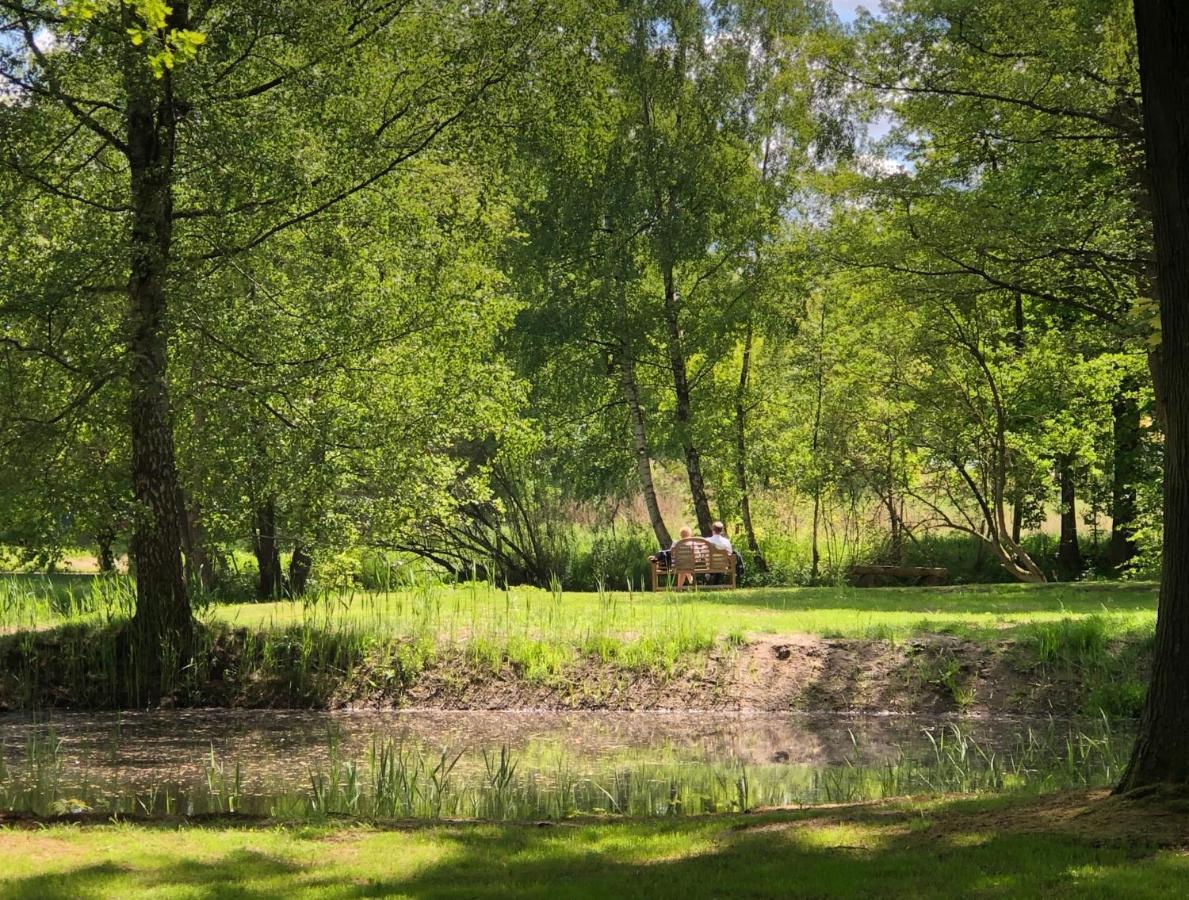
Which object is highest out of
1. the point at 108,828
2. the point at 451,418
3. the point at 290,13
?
the point at 290,13

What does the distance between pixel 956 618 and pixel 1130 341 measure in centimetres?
450

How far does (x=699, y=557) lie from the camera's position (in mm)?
20312

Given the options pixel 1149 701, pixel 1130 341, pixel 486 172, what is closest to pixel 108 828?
pixel 1149 701

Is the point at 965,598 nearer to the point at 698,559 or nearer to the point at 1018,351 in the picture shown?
the point at 698,559

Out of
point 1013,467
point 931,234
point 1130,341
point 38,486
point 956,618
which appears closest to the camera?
point 38,486

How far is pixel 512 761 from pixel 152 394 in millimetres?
5495

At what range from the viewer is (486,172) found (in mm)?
16531

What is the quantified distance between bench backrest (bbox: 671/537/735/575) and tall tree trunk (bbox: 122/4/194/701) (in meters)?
8.69

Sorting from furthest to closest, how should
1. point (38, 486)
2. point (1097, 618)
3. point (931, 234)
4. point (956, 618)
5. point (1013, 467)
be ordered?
point (1013, 467) → point (931, 234) → point (956, 618) → point (1097, 618) → point (38, 486)

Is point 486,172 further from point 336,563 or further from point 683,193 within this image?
point 683,193

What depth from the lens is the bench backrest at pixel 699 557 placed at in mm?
20141

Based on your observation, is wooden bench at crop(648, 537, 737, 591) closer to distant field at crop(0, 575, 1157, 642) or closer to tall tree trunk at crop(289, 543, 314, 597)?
distant field at crop(0, 575, 1157, 642)

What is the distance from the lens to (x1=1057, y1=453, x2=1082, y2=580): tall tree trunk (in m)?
25.6

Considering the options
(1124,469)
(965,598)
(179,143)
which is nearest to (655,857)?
(179,143)
